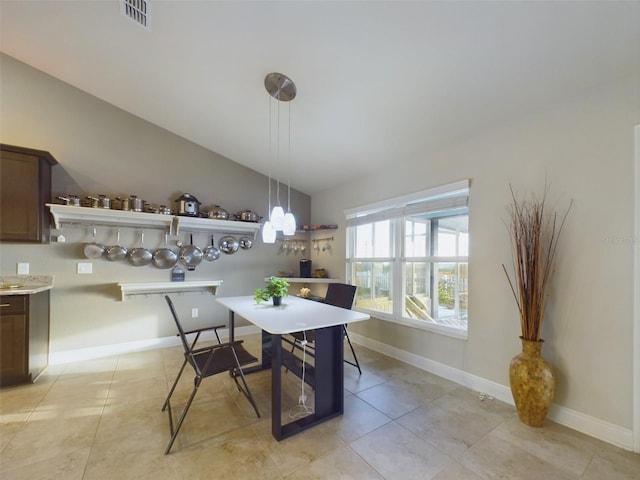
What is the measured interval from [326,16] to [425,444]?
9.51 ft

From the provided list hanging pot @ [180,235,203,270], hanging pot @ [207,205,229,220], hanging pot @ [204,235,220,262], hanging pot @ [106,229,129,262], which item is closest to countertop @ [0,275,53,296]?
hanging pot @ [106,229,129,262]

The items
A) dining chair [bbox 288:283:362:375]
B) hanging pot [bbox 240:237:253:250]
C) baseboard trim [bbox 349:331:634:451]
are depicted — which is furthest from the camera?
hanging pot [bbox 240:237:253:250]

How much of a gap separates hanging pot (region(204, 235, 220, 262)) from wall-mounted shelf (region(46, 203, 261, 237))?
27cm

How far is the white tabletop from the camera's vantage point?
1.77 meters

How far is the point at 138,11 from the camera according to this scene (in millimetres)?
1971

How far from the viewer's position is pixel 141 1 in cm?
191

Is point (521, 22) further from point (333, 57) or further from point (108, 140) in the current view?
point (108, 140)

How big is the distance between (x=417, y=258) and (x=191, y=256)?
2.98 m

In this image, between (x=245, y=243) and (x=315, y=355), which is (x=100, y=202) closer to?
(x=245, y=243)

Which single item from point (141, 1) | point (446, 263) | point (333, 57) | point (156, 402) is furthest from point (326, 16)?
point (156, 402)

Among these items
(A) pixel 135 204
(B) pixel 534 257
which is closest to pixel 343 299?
(B) pixel 534 257

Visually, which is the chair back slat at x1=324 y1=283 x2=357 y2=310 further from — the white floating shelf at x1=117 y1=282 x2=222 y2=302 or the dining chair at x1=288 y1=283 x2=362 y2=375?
the white floating shelf at x1=117 y1=282 x2=222 y2=302

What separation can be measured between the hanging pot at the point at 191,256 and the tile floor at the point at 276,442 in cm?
156

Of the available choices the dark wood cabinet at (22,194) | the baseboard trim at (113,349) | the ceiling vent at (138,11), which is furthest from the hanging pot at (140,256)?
the ceiling vent at (138,11)
